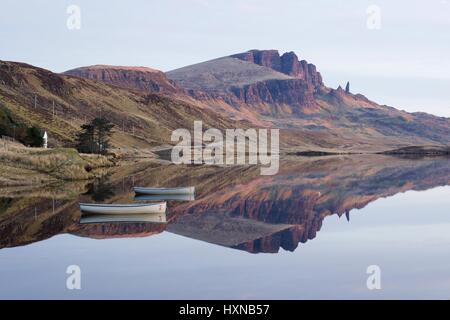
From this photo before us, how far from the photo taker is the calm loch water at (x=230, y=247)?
88.3ft

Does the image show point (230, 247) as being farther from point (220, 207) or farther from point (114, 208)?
point (220, 207)

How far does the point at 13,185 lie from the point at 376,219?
4163 centimetres

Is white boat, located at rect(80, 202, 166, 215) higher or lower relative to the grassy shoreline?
lower

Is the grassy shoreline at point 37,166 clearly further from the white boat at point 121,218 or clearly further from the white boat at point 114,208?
the white boat at point 121,218

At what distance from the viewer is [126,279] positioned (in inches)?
1128

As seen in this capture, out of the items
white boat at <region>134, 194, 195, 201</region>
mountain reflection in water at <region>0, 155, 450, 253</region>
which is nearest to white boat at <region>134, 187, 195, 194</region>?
white boat at <region>134, 194, 195, 201</region>

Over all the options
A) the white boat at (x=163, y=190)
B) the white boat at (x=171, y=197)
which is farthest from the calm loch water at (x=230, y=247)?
the white boat at (x=163, y=190)

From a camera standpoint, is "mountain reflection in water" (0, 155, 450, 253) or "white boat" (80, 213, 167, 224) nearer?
"mountain reflection in water" (0, 155, 450, 253)

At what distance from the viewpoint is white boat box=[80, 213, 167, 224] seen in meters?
48.1

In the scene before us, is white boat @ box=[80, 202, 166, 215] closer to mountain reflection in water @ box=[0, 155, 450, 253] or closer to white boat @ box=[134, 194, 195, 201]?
mountain reflection in water @ box=[0, 155, 450, 253]

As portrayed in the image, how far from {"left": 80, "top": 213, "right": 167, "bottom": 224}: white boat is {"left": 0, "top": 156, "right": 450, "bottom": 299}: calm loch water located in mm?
1028

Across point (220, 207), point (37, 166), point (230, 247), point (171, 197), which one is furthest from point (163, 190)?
point (230, 247)

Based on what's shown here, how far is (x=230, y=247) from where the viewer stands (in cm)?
3859
